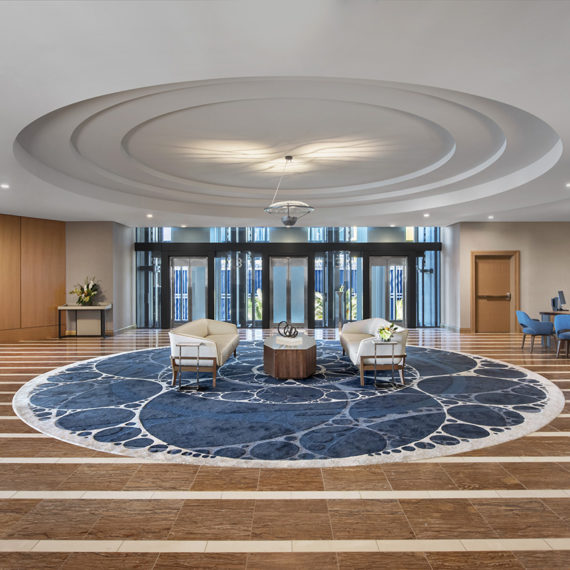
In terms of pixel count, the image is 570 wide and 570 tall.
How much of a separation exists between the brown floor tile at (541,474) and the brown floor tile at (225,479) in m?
2.07

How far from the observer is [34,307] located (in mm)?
11727

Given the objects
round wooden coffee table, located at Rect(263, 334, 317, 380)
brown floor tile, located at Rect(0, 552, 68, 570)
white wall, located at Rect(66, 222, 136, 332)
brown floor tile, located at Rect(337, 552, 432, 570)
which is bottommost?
brown floor tile, located at Rect(0, 552, 68, 570)

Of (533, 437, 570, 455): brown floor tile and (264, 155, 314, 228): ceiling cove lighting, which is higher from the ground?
(264, 155, 314, 228): ceiling cove lighting

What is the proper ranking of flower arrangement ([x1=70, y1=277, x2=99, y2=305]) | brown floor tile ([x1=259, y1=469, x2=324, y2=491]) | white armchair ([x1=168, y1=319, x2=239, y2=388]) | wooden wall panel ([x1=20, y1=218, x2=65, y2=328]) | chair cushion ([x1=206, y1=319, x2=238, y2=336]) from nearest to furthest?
brown floor tile ([x1=259, y1=469, x2=324, y2=491]) < white armchair ([x1=168, y1=319, x2=239, y2=388]) < chair cushion ([x1=206, y1=319, x2=238, y2=336]) < wooden wall panel ([x1=20, y1=218, x2=65, y2=328]) < flower arrangement ([x1=70, y1=277, x2=99, y2=305])

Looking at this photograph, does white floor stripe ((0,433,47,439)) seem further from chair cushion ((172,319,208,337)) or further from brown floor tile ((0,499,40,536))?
chair cushion ((172,319,208,337))

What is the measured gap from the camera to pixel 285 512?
289 cm

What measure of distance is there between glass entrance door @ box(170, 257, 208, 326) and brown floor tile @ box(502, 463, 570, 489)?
39.8 feet

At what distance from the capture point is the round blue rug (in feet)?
13.0

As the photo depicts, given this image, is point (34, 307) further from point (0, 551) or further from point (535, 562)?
point (535, 562)

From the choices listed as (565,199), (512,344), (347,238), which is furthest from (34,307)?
(565,199)

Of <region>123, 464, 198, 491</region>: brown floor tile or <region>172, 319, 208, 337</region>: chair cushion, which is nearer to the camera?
<region>123, 464, 198, 491</region>: brown floor tile

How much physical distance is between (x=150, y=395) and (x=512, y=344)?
8699 millimetres

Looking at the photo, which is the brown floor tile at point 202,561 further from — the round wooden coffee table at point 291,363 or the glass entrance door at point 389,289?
the glass entrance door at point 389,289

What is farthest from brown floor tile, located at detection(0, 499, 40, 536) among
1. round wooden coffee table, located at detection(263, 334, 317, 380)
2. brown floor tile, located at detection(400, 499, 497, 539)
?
round wooden coffee table, located at detection(263, 334, 317, 380)
